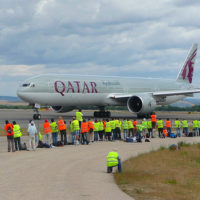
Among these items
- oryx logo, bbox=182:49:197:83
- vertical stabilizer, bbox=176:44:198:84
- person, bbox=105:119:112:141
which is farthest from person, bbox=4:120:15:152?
oryx logo, bbox=182:49:197:83

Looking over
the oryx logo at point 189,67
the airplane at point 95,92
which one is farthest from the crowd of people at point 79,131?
the oryx logo at point 189,67

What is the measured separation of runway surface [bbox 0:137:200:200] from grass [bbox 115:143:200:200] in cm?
64

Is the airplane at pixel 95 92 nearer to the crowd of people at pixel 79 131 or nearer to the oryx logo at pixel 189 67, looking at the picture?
the oryx logo at pixel 189 67

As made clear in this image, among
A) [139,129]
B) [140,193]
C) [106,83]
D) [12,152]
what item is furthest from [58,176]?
[106,83]

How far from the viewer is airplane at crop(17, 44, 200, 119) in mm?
41969

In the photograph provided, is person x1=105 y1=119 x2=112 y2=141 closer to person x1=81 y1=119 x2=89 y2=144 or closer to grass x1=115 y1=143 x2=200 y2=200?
person x1=81 y1=119 x2=89 y2=144

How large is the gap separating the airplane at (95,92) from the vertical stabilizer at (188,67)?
3593mm

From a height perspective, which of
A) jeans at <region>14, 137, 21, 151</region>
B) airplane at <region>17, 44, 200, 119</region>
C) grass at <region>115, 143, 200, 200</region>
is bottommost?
grass at <region>115, 143, 200, 200</region>

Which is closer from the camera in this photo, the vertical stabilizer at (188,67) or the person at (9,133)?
the person at (9,133)

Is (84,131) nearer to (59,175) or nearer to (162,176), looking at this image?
(162,176)

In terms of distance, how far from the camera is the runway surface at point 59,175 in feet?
39.8

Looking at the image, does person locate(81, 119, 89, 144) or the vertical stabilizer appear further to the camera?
the vertical stabilizer

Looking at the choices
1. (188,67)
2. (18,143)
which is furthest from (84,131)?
(188,67)

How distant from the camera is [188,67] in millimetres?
62344
